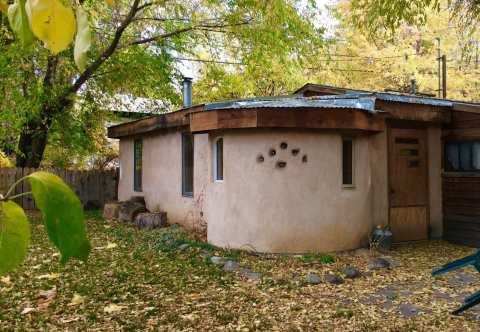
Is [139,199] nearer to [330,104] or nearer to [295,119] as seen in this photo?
[295,119]

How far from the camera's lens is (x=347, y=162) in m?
7.51

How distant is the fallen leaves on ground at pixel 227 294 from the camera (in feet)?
14.0

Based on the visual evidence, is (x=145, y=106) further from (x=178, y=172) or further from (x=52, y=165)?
(x=178, y=172)

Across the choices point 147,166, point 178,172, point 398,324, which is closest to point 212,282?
point 398,324

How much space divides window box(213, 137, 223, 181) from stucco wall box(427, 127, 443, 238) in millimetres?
3890

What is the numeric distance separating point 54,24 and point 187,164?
9.22m

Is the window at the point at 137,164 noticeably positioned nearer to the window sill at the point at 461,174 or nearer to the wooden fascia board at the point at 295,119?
the wooden fascia board at the point at 295,119

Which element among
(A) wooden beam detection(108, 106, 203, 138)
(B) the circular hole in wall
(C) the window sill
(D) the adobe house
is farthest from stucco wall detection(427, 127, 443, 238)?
(A) wooden beam detection(108, 106, 203, 138)

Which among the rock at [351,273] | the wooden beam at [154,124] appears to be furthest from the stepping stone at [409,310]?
the wooden beam at [154,124]

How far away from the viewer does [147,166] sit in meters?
11.5

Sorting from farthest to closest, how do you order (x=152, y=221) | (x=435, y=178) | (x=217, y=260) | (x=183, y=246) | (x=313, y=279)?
(x=152, y=221) → (x=435, y=178) → (x=183, y=246) → (x=217, y=260) → (x=313, y=279)

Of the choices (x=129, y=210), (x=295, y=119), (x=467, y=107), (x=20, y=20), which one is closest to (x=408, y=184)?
(x=467, y=107)

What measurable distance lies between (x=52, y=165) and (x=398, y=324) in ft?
49.7

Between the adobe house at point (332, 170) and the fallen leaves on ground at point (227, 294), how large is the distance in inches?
20.7
